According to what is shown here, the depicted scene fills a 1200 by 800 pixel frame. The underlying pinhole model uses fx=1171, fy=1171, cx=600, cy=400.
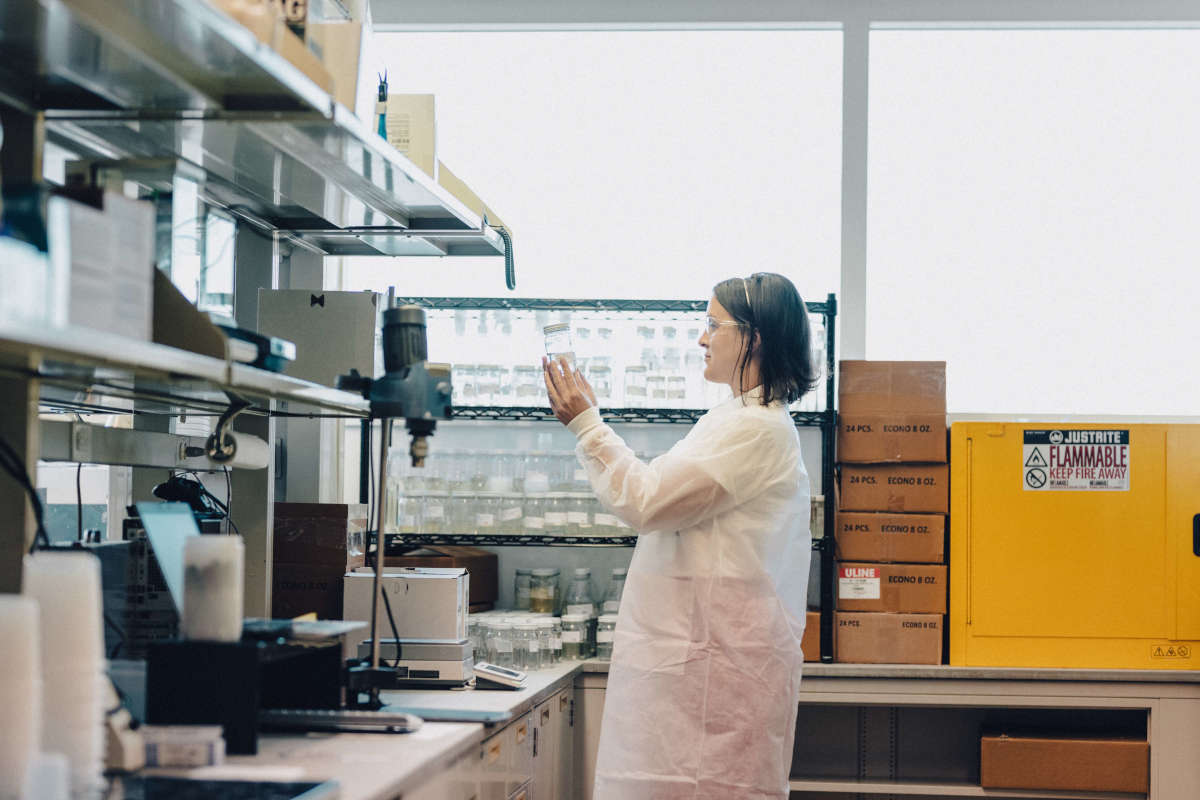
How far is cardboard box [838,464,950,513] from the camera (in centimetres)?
324

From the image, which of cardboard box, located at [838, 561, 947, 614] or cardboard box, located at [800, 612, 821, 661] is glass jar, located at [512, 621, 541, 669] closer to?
cardboard box, located at [800, 612, 821, 661]

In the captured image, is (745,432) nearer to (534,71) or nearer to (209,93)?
(209,93)

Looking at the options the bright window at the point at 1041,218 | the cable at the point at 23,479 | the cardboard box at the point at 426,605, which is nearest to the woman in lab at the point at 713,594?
the cardboard box at the point at 426,605

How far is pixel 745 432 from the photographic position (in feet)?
8.23

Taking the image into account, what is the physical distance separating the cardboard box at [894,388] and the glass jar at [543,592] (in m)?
1.00

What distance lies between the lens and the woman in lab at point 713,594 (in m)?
2.44

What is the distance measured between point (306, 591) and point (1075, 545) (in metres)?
2.05

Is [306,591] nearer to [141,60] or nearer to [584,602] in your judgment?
[584,602]

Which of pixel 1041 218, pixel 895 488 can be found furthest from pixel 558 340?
pixel 1041 218

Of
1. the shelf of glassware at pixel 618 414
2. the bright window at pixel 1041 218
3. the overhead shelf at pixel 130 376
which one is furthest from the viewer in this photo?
the bright window at pixel 1041 218

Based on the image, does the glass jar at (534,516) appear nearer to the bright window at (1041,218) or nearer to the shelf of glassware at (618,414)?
the shelf of glassware at (618,414)

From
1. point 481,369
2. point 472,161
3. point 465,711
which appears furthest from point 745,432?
point 472,161

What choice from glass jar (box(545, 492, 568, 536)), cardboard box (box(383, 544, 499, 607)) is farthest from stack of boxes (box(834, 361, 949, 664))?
cardboard box (box(383, 544, 499, 607))

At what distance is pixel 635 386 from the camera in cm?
334
